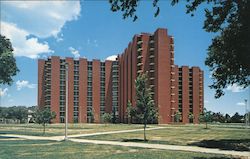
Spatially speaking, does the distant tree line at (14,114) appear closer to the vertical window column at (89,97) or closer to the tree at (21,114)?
the tree at (21,114)

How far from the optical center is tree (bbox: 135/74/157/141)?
34.1m

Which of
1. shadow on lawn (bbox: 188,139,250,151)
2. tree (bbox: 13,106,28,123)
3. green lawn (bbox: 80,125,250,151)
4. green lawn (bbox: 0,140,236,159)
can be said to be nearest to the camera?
green lawn (bbox: 0,140,236,159)

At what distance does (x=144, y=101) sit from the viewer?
3431 cm

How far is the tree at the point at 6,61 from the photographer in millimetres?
40531

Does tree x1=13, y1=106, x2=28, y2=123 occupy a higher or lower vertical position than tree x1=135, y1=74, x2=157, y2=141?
lower

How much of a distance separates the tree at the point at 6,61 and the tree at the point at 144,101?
51.2ft

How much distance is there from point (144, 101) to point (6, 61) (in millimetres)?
16695

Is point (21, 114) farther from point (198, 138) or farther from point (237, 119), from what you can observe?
point (198, 138)

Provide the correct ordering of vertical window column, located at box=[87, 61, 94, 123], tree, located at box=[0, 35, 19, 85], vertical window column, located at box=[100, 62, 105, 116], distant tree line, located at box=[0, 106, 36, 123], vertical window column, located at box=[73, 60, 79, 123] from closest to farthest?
1. tree, located at box=[0, 35, 19, 85]
2. vertical window column, located at box=[73, 60, 79, 123]
3. vertical window column, located at box=[87, 61, 94, 123]
4. vertical window column, located at box=[100, 62, 105, 116]
5. distant tree line, located at box=[0, 106, 36, 123]

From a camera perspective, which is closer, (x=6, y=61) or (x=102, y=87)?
(x=6, y=61)

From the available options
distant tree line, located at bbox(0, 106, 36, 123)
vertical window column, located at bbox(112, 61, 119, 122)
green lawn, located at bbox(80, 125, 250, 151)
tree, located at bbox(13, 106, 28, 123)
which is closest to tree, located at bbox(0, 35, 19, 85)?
green lawn, located at bbox(80, 125, 250, 151)

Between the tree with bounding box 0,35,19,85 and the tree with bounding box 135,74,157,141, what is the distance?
614 inches

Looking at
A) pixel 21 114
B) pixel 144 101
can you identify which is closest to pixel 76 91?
pixel 21 114

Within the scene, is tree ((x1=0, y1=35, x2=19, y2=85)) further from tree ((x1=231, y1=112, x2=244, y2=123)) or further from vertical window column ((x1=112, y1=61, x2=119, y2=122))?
tree ((x1=231, y1=112, x2=244, y2=123))
